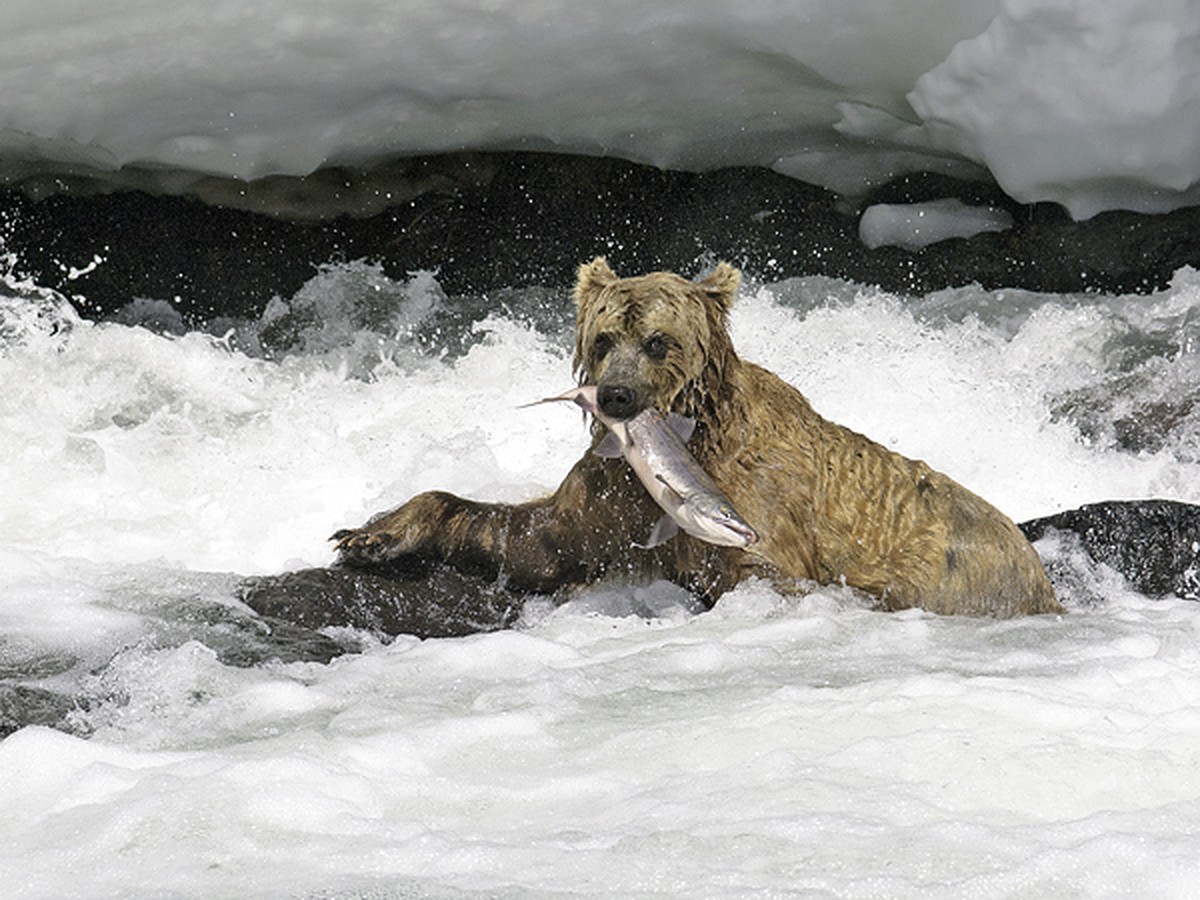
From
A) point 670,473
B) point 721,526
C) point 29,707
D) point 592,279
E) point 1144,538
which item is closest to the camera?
point 29,707

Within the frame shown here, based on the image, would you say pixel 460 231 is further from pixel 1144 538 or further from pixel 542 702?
pixel 542 702

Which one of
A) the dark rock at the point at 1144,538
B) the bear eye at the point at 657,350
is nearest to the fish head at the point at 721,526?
the bear eye at the point at 657,350

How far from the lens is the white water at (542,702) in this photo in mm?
2576

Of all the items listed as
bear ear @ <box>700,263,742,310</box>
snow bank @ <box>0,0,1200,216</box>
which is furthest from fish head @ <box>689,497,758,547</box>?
snow bank @ <box>0,0,1200,216</box>

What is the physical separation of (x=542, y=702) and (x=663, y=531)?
1.24m

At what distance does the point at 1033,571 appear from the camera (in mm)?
4906

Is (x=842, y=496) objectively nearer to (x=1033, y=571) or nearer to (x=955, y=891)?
(x=1033, y=571)

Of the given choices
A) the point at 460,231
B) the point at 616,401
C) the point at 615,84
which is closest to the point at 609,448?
the point at 616,401

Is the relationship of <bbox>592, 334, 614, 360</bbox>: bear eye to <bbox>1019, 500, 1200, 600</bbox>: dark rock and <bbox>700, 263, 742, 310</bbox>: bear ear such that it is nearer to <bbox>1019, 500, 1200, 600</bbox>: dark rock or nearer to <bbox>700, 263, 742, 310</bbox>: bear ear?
<bbox>700, 263, 742, 310</bbox>: bear ear

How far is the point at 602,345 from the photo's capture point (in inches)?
189

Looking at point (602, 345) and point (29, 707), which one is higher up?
point (602, 345)

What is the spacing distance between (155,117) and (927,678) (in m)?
5.19

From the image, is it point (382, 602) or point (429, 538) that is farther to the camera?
point (429, 538)

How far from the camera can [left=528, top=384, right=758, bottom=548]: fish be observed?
4375mm
